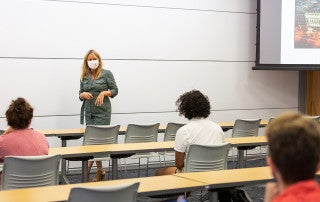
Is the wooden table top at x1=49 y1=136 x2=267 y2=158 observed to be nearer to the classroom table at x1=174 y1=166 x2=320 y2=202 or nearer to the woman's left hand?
the classroom table at x1=174 y1=166 x2=320 y2=202

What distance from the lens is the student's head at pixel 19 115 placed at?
4.10 metres

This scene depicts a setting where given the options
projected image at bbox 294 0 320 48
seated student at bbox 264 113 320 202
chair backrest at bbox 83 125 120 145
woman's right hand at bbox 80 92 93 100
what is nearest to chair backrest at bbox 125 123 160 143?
chair backrest at bbox 83 125 120 145

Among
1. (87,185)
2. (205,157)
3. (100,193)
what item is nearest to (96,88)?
(205,157)

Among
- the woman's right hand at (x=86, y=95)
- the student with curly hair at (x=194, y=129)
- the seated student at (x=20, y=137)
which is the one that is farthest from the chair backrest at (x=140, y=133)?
the seated student at (x=20, y=137)

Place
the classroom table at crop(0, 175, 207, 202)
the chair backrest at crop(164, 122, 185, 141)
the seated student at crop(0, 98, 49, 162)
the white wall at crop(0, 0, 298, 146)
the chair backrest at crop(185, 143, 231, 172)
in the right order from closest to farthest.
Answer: the classroom table at crop(0, 175, 207, 202)
the seated student at crop(0, 98, 49, 162)
the chair backrest at crop(185, 143, 231, 172)
the chair backrest at crop(164, 122, 185, 141)
the white wall at crop(0, 0, 298, 146)

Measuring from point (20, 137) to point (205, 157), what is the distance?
1.45m

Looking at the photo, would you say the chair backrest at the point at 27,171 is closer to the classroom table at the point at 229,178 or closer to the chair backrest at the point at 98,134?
the classroom table at the point at 229,178

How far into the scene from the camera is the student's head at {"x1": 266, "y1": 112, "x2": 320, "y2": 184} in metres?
1.48

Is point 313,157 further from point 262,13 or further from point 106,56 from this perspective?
point 262,13

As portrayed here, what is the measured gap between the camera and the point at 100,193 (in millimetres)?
2695

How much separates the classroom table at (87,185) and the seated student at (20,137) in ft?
3.02

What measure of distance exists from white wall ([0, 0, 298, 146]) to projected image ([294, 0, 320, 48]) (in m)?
0.76

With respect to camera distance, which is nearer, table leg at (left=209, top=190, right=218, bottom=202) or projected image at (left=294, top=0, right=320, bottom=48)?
table leg at (left=209, top=190, right=218, bottom=202)

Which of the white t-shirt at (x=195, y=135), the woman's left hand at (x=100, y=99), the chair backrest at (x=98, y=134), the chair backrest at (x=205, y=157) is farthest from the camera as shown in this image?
the woman's left hand at (x=100, y=99)
